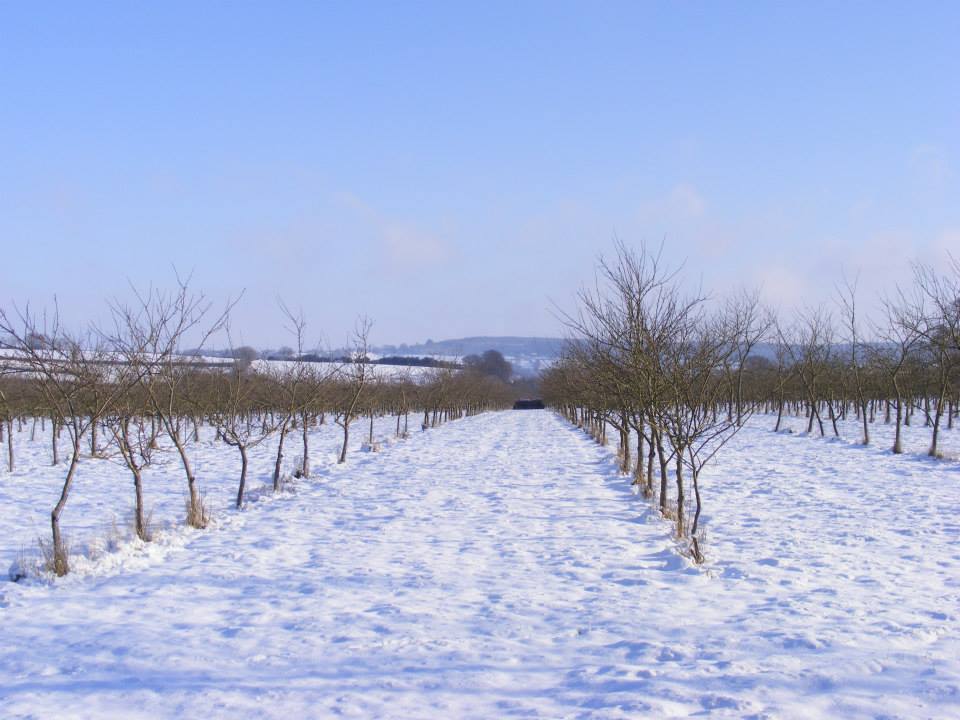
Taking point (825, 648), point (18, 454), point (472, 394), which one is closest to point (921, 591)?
point (825, 648)

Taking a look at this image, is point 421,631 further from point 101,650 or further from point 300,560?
point 300,560

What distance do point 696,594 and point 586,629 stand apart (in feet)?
4.37

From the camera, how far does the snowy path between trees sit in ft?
13.1

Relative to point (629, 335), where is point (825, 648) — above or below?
below

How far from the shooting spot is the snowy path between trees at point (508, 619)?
399 cm

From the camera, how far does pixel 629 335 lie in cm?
948

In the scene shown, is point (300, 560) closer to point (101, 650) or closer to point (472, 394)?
point (101, 650)

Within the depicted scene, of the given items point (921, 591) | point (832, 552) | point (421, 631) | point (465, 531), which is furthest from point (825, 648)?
point (465, 531)

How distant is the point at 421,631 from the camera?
5.12 metres

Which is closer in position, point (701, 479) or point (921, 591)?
point (921, 591)

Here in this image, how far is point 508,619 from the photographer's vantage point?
17.5 feet

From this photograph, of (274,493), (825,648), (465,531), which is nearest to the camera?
(825,648)

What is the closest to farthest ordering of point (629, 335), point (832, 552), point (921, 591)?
point (921, 591)
point (832, 552)
point (629, 335)

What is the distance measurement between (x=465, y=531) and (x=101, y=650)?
14.9ft
